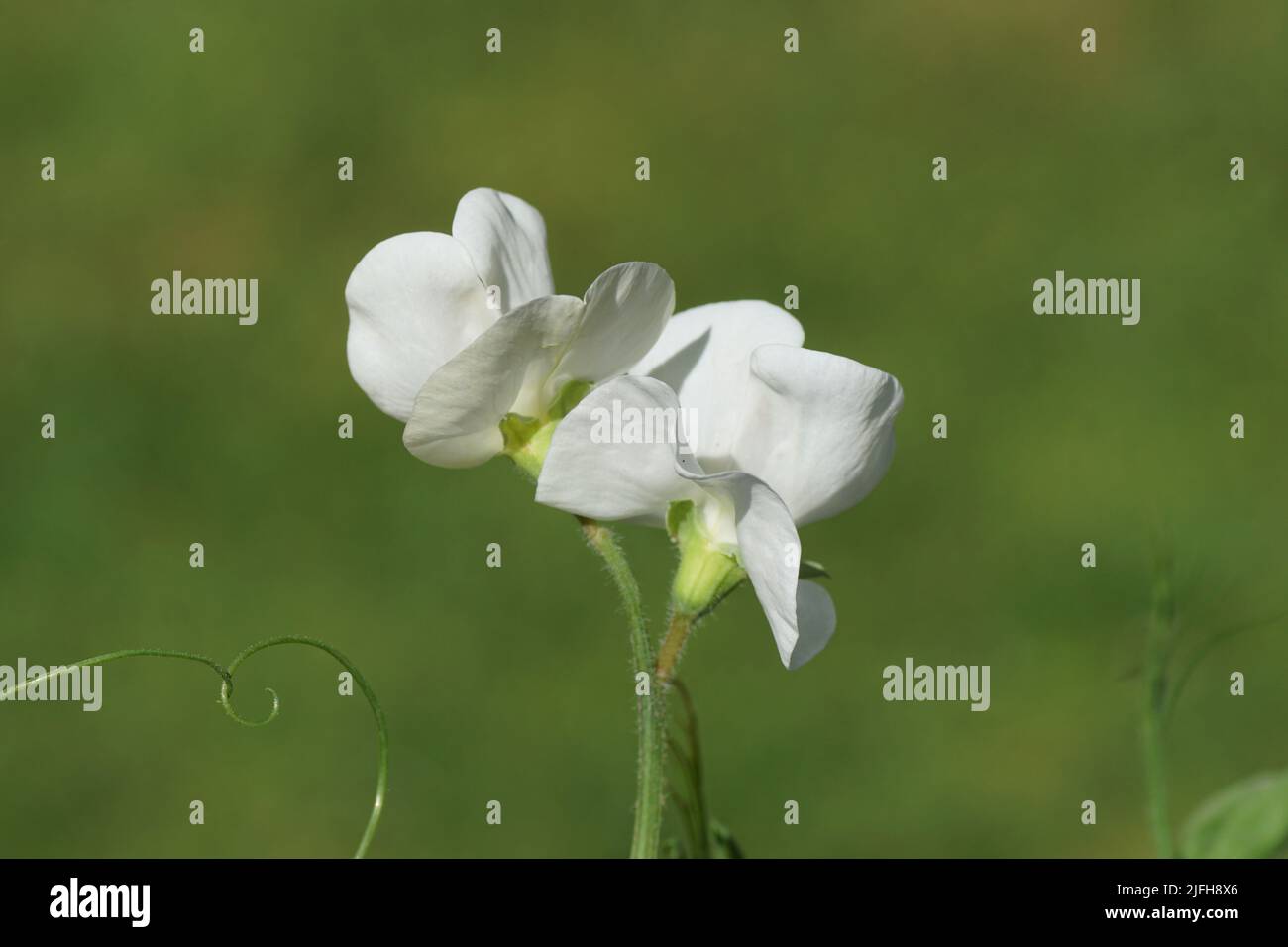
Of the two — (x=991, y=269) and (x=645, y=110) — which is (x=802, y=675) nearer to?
(x=991, y=269)

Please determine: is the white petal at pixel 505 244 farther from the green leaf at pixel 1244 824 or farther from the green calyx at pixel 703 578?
the green leaf at pixel 1244 824

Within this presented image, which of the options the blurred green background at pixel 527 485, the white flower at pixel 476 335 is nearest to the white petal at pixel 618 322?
the white flower at pixel 476 335

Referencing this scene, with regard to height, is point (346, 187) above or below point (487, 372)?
above

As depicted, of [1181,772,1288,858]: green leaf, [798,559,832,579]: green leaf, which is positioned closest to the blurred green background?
[1181,772,1288,858]: green leaf
